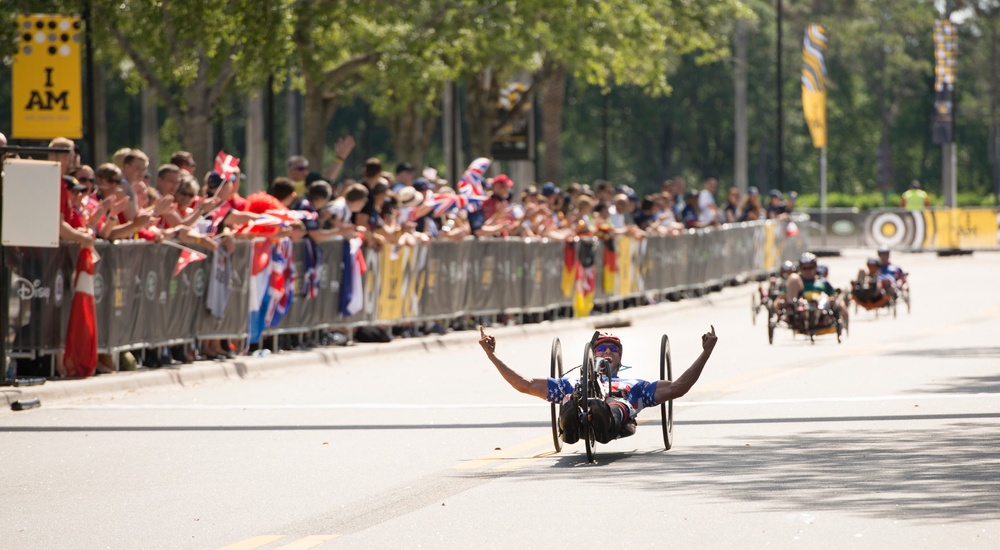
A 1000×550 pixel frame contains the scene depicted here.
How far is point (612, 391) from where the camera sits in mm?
10984

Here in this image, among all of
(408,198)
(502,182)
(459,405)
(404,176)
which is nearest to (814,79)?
(502,182)

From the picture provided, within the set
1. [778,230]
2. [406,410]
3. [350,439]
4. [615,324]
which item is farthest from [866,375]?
[778,230]

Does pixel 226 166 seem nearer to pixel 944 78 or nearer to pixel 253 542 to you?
pixel 253 542

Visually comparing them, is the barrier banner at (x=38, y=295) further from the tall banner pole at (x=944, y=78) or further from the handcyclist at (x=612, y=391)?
the tall banner pole at (x=944, y=78)

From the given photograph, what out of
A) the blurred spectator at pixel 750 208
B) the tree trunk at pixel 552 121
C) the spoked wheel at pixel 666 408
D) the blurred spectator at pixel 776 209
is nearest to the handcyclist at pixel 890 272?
the blurred spectator at pixel 750 208

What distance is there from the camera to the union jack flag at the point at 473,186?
909 inches

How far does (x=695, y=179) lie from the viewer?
96.2 m

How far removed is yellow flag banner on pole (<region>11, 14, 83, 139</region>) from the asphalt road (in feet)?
11.4

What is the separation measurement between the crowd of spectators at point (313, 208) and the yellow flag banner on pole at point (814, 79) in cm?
1771

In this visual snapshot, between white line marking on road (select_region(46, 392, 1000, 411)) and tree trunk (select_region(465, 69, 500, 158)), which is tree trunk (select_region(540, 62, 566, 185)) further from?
white line marking on road (select_region(46, 392, 1000, 411))

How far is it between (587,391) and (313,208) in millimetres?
9771

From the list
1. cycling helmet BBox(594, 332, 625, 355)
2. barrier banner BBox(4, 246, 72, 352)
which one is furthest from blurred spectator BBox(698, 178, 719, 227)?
cycling helmet BBox(594, 332, 625, 355)

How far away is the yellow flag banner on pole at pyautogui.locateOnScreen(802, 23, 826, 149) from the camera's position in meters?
47.2

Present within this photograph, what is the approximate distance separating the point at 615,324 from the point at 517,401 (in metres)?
11.6
